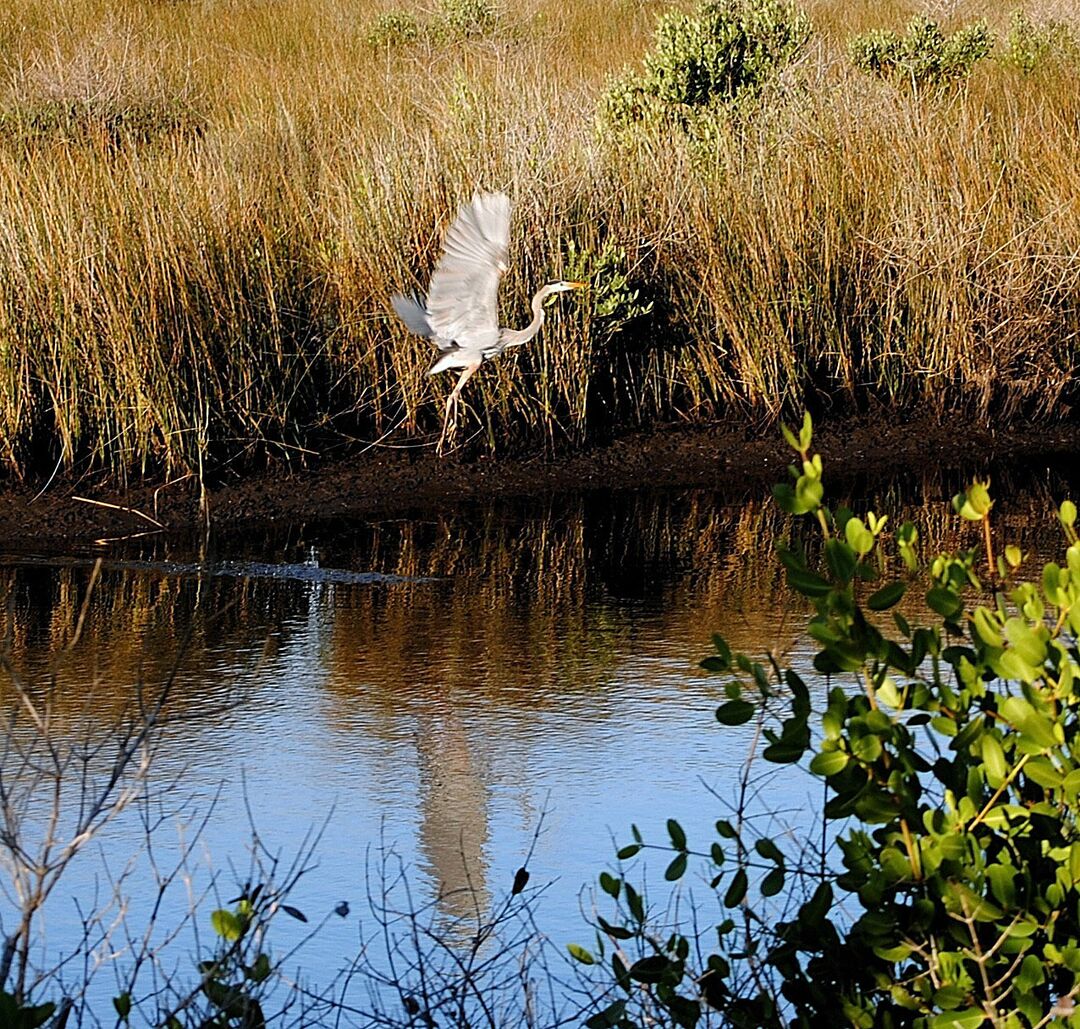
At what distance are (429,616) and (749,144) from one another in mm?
4035

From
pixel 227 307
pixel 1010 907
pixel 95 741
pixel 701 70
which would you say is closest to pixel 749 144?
pixel 701 70

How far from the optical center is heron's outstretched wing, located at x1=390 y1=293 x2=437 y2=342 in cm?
661

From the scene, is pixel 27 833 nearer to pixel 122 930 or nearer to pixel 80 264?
pixel 122 930

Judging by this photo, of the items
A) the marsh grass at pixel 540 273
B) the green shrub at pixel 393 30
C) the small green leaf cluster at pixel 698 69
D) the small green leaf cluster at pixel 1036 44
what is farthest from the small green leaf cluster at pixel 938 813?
the green shrub at pixel 393 30

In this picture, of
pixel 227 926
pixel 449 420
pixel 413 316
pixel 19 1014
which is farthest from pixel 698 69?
pixel 19 1014

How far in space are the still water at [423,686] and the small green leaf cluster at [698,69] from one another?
3.81 m

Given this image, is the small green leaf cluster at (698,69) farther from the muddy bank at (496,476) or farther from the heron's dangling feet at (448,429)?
the heron's dangling feet at (448,429)

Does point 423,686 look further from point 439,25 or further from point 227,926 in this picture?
point 439,25

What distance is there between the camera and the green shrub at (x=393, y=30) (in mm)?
16094

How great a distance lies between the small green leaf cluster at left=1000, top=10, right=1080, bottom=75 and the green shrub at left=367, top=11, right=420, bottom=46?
5.23 metres

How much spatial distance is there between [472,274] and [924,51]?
7.67m

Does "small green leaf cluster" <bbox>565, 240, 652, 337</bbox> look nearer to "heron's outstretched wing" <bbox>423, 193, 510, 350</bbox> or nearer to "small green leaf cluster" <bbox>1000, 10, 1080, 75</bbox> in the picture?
"heron's outstretched wing" <bbox>423, 193, 510, 350</bbox>

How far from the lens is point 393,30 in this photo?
16297mm

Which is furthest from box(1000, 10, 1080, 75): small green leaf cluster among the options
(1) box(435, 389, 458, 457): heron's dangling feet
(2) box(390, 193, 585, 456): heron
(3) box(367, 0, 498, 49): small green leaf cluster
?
(2) box(390, 193, 585, 456): heron
